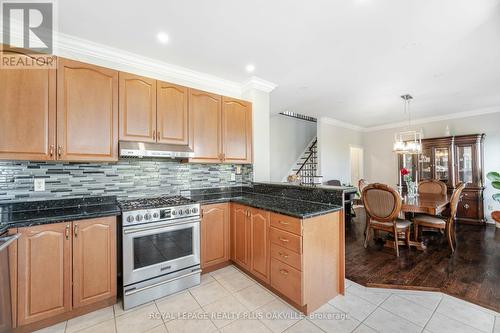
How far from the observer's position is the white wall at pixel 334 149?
588cm

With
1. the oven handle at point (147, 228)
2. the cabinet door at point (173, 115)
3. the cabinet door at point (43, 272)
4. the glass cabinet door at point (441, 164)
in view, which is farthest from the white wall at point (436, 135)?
the cabinet door at point (43, 272)

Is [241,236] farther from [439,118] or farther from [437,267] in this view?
[439,118]

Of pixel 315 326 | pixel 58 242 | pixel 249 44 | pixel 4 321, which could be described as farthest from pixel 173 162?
pixel 315 326

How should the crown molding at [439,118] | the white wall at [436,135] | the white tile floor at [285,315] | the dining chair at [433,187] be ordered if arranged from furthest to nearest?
1. the crown molding at [439,118]
2. the white wall at [436,135]
3. the dining chair at [433,187]
4. the white tile floor at [285,315]

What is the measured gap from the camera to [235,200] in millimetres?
2781

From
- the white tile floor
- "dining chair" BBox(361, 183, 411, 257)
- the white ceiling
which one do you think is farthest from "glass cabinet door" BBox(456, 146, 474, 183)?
the white tile floor

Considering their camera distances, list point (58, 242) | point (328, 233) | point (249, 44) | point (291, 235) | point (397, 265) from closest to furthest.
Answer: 1. point (58, 242)
2. point (291, 235)
3. point (328, 233)
4. point (249, 44)
5. point (397, 265)

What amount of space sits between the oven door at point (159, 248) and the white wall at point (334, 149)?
4.36 m

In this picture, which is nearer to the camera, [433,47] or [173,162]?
[433,47]

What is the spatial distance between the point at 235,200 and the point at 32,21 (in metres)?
2.71

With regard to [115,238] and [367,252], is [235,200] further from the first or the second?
[367,252]

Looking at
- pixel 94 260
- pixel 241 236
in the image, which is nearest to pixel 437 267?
pixel 241 236

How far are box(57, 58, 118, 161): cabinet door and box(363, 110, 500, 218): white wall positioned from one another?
7.28 m

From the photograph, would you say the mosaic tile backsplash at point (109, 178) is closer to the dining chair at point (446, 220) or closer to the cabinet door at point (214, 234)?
the cabinet door at point (214, 234)
